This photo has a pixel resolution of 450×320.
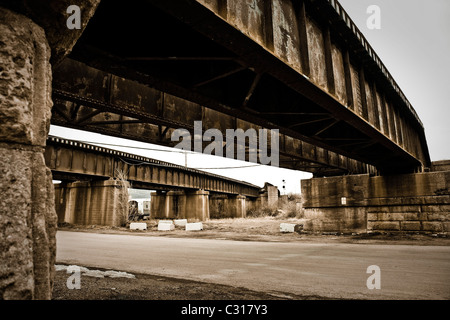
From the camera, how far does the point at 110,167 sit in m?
23.0

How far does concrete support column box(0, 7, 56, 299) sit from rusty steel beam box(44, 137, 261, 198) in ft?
63.2

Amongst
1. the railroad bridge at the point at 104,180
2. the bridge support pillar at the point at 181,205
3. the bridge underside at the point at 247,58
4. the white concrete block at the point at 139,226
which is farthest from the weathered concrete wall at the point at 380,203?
the bridge support pillar at the point at 181,205

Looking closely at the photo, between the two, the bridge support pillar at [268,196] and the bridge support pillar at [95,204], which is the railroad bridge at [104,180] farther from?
the bridge support pillar at [268,196]

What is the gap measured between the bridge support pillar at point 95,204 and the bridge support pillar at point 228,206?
75.2ft

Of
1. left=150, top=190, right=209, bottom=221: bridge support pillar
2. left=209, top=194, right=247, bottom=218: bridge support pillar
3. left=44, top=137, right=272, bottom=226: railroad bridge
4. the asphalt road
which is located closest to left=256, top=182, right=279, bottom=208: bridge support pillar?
left=209, top=194, right=247, bottom=218: bridge support pillar

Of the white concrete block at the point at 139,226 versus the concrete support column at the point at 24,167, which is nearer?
the concrete support column at the point at 24,167

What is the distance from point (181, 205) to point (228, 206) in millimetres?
11351

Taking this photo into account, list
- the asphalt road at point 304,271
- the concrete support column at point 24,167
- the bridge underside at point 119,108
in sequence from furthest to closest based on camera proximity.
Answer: the bridge underside at point 119,108 → the asphalt road at point 304,271 → the concrete support column at point 24,167

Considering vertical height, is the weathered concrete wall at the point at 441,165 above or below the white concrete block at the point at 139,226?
above

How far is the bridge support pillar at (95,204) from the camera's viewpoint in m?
22.0

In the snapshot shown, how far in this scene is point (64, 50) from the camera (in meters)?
2.33

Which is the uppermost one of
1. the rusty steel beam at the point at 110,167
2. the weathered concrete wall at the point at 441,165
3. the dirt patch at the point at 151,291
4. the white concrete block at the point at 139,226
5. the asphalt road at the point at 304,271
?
the rusty steel beam at the point at 110,167

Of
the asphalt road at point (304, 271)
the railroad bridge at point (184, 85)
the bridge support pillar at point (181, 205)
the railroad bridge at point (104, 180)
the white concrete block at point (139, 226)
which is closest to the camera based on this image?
the railroad bridge at point (184, 85)

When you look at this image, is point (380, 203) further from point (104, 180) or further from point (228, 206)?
point (228, 206)
